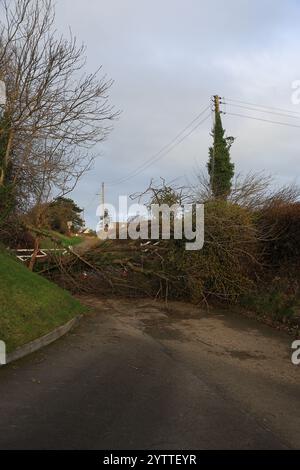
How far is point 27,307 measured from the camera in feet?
33.6

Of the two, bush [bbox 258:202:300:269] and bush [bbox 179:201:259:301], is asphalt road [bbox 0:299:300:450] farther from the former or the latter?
bush [bbox 258:202:300:269]

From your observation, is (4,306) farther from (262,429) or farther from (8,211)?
(8,211)

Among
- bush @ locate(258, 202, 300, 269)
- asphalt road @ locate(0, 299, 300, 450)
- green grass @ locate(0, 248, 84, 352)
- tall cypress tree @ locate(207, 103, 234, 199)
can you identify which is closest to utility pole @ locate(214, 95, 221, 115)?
tall cypress tree @ locate(207, 103, 234, 199)

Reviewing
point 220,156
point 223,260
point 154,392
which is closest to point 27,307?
point 154,392

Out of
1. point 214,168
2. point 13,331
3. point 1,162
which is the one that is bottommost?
point 13,331

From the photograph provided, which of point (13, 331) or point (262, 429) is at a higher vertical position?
point (13, 331)

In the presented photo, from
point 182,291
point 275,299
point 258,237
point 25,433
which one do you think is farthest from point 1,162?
point 25,433

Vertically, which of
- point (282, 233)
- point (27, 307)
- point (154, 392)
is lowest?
point (154, 392)

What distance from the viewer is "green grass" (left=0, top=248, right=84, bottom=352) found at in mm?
8875

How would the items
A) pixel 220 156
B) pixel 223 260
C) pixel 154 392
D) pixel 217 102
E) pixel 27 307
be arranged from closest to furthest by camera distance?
1. pixel 154 392
2. pixel 27 307
3. pixel 223 260
4. pixel 220 156
5. pixel 217 102

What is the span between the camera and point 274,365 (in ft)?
29.1

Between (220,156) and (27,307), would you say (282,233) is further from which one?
(220,156)

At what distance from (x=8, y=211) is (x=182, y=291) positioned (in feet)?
19.7

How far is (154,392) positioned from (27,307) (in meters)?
4.23
